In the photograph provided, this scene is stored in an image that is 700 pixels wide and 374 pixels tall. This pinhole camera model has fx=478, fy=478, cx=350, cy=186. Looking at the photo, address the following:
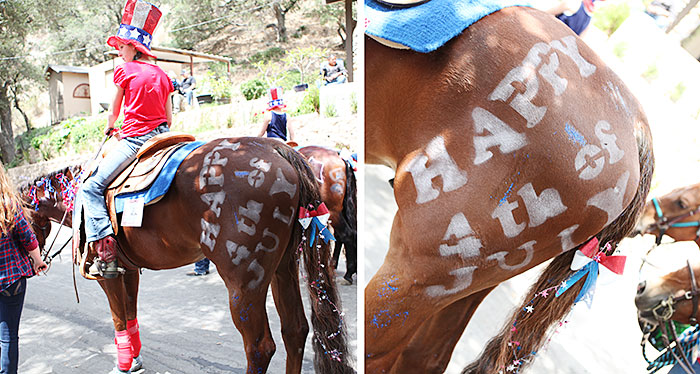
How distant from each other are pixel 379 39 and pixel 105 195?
4.62 ft

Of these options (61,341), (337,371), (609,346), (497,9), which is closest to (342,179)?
(337,371)

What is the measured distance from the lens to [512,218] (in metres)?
0.77

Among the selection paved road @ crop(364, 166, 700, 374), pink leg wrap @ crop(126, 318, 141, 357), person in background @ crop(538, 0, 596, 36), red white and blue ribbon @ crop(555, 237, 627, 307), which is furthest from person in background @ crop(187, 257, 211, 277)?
person in background @ crop(538, 0, 596, 36)

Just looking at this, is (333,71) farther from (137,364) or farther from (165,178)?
(137,364)

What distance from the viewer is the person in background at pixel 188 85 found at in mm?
1960

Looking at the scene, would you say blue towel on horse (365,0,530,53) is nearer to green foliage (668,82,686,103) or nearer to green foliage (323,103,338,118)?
green foliage (668,82,686,103)

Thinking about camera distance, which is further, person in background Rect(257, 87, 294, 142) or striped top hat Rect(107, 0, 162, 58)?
person in background Rect(257, 87, 294, 142)

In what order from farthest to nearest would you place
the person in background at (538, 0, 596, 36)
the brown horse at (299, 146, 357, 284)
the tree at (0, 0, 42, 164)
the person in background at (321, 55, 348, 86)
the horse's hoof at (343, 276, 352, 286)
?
the brown horse at (299, 146, 357, 284), the horse's hoof at (343, 276, 352, 286), the tree at (0, 0, 42, 164), the person in background at (321, 55, 348, 86), the person in background at (538, 0, 596, 36)

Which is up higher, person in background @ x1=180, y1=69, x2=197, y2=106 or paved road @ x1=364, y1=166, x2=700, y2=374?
person in background @ x1=180, y1=69, x2=197, y2=106

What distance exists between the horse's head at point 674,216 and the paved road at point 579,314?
25 mm

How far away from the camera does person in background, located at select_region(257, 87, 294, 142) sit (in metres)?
1.99

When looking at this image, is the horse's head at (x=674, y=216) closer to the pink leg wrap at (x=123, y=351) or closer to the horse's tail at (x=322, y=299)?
the horse's tail at (x=322, y=299)

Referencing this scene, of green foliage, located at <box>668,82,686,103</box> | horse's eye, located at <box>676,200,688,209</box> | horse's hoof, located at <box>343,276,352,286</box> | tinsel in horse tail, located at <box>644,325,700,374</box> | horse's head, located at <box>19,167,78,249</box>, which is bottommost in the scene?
horse's hoof, located at <box>343,276,352,286</box>

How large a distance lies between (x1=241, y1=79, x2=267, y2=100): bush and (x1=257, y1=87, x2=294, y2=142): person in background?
6cm
